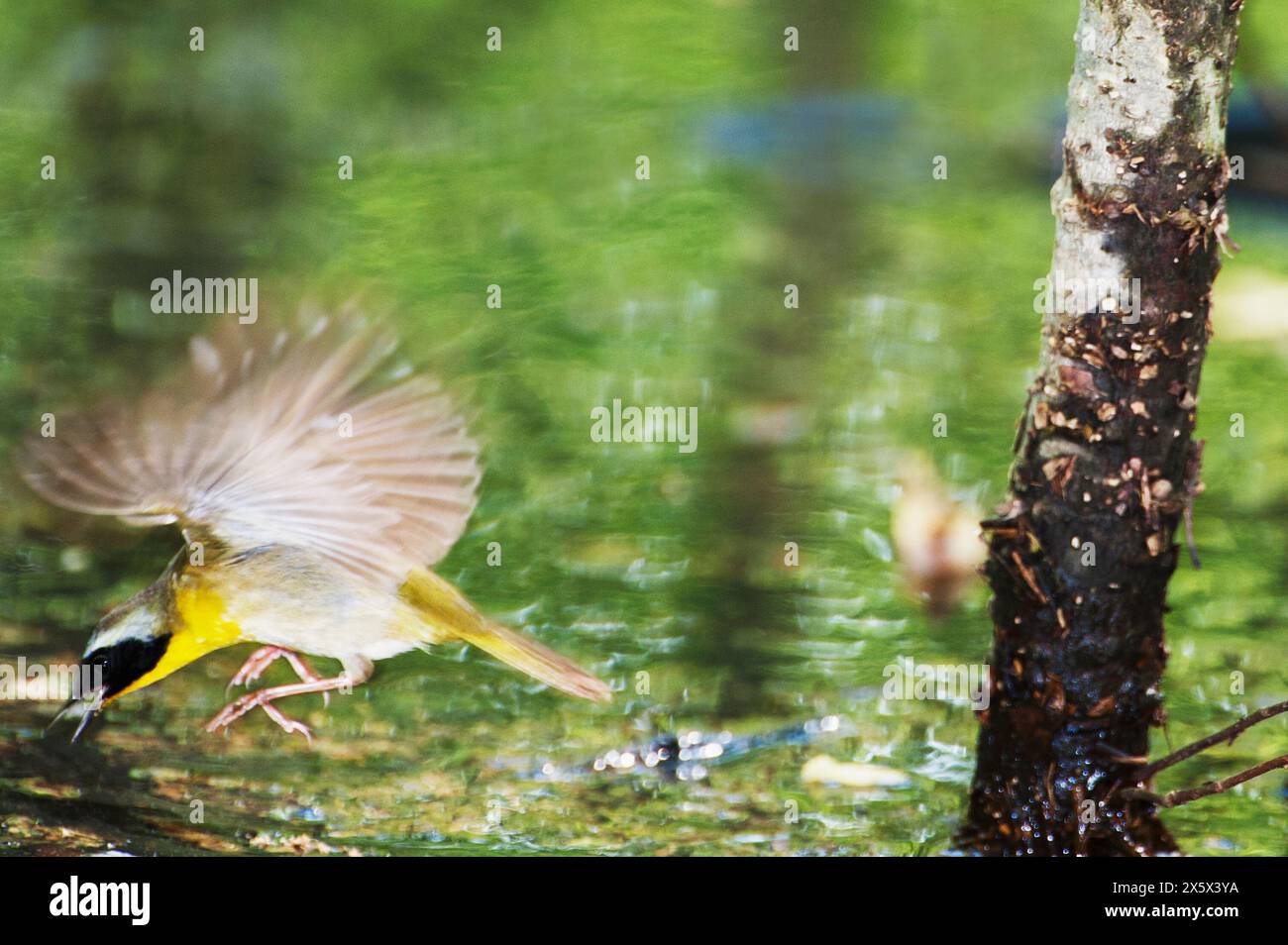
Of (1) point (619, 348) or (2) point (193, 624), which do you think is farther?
(1) point (619, 348)

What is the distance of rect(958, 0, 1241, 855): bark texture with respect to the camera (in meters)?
1.62

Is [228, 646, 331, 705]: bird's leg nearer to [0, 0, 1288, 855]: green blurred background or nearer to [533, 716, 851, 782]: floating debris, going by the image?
[0, 0, 1288, 855]: green blurred background

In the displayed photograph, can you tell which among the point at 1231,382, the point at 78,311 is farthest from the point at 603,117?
the point at 1231,382

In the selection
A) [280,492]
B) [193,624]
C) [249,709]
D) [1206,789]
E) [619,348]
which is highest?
[619,348]

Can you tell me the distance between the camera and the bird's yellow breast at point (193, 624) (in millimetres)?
1796

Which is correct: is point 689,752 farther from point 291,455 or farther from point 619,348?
point 619,348

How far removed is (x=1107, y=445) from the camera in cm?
168

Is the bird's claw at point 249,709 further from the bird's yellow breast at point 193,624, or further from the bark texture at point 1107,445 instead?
the bark texture at point 1107,445

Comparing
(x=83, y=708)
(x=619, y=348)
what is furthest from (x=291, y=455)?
(x=619, y=348)

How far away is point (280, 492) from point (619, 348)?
118cm

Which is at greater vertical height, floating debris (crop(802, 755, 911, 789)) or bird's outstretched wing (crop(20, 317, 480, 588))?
bird's outstretched wing (crop(20, 317, 480, 588))

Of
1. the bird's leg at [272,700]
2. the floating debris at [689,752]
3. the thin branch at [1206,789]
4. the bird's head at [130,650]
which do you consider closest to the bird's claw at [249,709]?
the bird's leg at [272,700]

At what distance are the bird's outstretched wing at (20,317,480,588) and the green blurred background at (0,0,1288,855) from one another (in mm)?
233

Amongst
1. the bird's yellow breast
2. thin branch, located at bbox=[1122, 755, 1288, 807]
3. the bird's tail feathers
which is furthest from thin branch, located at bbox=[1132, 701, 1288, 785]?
the bird's yellow breast
